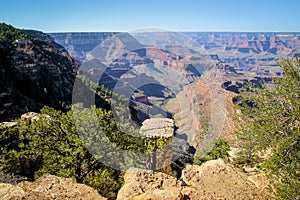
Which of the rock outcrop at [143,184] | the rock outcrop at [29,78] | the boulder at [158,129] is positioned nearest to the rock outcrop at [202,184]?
the rock outcrop at [143,184]

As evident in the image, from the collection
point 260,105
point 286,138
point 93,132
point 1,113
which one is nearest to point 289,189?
point 286,138

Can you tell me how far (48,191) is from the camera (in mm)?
13367

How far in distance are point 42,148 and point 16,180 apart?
259 cm

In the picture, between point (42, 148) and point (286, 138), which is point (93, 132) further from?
point (286, 138)

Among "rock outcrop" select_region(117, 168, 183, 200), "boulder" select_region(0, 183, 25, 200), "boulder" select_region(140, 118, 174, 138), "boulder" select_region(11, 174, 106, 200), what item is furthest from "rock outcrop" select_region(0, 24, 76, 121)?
"rock outcrop" select_region(117, 168, 183, 200)

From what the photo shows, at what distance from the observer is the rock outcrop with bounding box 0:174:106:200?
1216cm

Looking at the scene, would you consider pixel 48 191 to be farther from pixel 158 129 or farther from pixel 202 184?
pixel 158 129

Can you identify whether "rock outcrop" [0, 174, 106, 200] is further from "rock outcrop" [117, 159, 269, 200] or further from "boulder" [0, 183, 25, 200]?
"rock outcrop" [117, 159, 269, 200]

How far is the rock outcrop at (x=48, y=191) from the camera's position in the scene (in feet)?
→ 39.9

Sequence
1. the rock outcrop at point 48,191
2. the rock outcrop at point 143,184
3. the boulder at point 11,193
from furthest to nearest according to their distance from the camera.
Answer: the rock outcrop at point 143,184 → the rock outcrop at point 48,191 → the boulder at point 11,193

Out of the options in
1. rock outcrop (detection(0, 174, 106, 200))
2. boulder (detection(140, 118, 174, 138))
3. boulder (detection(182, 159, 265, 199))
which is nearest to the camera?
rock outcrop (detection(0, 174, 106, 200))

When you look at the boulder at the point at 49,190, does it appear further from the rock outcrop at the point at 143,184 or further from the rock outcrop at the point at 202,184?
the rock outcrop at the point at 202,184

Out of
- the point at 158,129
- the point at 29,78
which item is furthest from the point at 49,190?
the point at 29,78

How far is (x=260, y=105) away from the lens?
14.2 m
